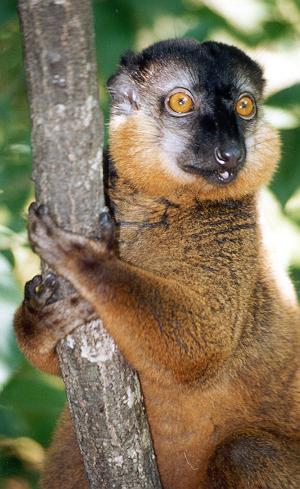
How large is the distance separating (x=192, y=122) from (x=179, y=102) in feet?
0.87

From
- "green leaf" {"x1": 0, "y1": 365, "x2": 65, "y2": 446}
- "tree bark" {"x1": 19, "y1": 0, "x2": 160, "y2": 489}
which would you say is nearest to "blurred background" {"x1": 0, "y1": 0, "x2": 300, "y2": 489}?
"green leaf" {"x1": 0, "y1": 365, "x2": 65, "y2": 446}

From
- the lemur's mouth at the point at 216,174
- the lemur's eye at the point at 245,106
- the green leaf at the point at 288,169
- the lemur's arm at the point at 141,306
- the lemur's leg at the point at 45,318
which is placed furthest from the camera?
the green leaf at the point at 288,169

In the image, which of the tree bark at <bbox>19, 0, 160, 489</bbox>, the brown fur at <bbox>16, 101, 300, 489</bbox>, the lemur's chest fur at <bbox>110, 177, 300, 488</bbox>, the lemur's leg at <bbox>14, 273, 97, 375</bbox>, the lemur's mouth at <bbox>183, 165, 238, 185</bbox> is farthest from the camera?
the lemur's mouth at <bbox>183, 165, 238, 185</bbox>

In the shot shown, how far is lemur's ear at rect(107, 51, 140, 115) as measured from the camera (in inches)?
219

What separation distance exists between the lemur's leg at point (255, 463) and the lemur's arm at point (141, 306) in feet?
2.06

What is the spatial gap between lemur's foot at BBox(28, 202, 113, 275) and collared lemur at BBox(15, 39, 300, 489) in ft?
0.55

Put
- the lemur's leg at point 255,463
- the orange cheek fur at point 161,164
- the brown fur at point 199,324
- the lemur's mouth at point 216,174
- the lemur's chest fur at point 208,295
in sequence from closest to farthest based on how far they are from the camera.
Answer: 1. the brown fur at point 199,324
2. the lemur's leg at point 255,463
3. the lemur's chest fur at point 208,295
4. the lemur's mouth at point 216,174
5. the orange cheek fur at point 161,164

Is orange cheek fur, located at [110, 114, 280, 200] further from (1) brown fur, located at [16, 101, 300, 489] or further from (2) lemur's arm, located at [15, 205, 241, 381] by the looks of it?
(2) lemur's arm, located at [15, 205, 241, 381]

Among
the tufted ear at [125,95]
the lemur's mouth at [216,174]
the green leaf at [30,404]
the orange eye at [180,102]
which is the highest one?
the orange eye at [180,102]

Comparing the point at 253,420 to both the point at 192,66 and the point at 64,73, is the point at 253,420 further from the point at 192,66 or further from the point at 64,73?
the point at 64,73

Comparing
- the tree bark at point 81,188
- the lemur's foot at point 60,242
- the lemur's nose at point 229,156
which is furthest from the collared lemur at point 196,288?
the tree bark at point 81,188

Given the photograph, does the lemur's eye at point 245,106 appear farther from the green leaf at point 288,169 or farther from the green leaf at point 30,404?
the green leaf at point 30,404

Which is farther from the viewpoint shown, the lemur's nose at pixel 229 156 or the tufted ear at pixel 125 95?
the tufted ear at pixel 125 95

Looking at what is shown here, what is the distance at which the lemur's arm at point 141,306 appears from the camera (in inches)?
159
